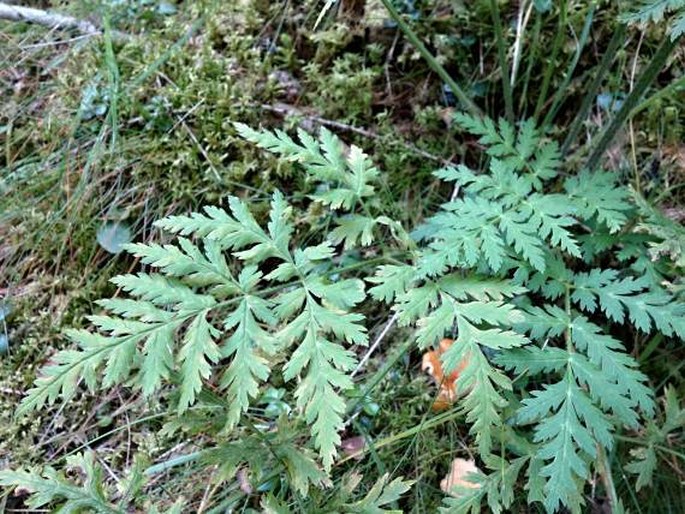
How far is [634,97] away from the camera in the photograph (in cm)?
242

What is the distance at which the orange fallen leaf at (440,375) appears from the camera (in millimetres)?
2465

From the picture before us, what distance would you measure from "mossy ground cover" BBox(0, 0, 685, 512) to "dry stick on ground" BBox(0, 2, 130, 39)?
0.06 metres

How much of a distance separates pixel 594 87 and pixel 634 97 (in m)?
0.18

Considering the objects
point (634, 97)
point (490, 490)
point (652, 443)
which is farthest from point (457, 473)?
point (634, 97)

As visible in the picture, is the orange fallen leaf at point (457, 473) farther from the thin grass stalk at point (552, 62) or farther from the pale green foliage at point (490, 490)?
the thin grass stalk at point (552, 62)

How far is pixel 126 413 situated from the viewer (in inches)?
103

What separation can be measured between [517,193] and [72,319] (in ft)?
5.91

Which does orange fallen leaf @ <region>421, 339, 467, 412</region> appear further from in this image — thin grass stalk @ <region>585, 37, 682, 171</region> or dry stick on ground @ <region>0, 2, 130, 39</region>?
dry stick on ground @ <region>0, 2, 130, 39</region>

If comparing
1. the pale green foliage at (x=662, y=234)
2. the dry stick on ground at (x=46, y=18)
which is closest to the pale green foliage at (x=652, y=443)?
the pale green foliage at (x=662, y=234)

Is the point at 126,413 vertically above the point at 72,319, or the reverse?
the point at 72,319

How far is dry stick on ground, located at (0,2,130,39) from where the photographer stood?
10.9 ft

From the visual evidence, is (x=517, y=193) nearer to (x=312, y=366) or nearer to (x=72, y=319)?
(x=312, y=366)

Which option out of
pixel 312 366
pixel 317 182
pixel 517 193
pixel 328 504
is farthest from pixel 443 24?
pixel 328 504

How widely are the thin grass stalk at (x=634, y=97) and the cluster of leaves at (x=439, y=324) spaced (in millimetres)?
277
